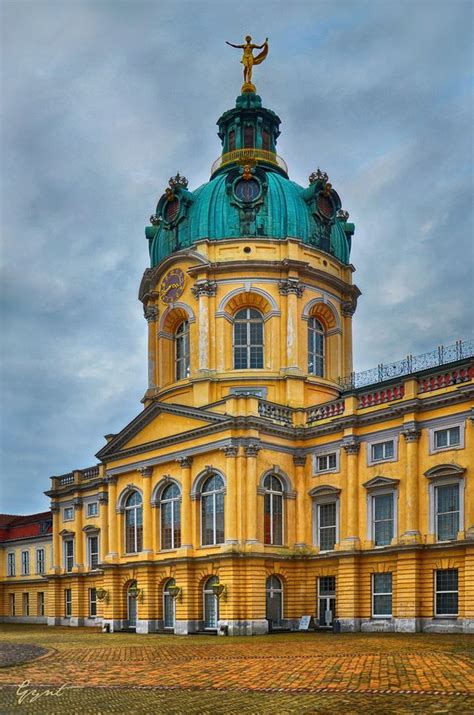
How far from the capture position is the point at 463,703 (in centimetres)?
1431

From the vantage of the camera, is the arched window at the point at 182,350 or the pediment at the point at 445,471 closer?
the pediment at the point at 445,471

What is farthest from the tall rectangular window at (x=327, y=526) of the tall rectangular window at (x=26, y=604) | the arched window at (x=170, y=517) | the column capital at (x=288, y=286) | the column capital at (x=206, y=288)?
the tall rectangular window at (x=26, y=604)

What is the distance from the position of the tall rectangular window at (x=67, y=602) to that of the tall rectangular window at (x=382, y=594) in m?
28.9

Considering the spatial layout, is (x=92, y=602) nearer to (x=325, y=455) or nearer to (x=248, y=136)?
(x=325, y=455)

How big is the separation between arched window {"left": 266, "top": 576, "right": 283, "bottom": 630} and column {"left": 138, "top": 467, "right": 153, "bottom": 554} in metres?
8.01

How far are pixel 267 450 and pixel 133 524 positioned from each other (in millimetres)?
11249

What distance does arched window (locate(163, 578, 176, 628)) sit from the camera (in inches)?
1774

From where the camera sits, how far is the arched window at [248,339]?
163 feet

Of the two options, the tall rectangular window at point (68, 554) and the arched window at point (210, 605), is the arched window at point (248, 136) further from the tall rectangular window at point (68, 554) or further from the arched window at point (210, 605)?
the tall rectangular window at point (68, 554)

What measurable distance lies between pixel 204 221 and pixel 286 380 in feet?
37.9

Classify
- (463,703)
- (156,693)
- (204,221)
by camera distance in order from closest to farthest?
1. (463,703)
2. (156,693)
3. (204,221)

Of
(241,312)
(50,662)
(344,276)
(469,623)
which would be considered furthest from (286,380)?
(50,662)

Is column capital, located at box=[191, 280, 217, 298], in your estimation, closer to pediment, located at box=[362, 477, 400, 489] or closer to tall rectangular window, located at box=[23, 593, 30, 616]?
pediment, located at box=[362, 477, 400, 489]

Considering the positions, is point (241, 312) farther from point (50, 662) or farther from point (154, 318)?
point (50, 662)
